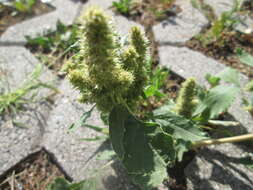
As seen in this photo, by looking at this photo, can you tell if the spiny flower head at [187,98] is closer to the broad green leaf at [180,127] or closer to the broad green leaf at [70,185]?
the broad green leaf at [180,127]

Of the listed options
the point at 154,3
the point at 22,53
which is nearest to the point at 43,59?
the point at 22,53

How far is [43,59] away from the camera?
76.0 inches

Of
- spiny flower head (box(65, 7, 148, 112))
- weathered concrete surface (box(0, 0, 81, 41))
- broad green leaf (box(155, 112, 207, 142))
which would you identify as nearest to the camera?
spiny flower head (box(65, 7, 148, 112))

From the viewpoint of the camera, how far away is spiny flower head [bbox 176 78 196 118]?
1.24 meters

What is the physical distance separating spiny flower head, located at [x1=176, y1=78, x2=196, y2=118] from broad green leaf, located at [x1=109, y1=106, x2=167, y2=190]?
1.19 feet

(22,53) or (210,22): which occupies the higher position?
(210,22)

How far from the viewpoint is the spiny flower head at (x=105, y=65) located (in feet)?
2.57

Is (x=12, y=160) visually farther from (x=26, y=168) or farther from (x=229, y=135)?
(x=229, y=135)

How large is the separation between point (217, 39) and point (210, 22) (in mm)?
228

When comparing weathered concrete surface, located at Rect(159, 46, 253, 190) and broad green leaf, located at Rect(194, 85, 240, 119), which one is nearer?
weathered concrete surface, located at Rect(159, 46, 253, 190)

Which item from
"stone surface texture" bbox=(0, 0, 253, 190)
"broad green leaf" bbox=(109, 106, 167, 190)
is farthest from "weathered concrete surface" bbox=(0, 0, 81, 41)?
"broad green leaf" bbox=(109, 106, 167, 190)

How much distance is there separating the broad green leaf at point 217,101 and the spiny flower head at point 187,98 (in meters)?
0.06

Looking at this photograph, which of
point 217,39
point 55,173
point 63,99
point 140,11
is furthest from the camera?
point 140,11

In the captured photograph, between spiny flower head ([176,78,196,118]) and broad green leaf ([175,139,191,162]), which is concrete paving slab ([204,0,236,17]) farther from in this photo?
broad green leaf ([175,139,191,162])
